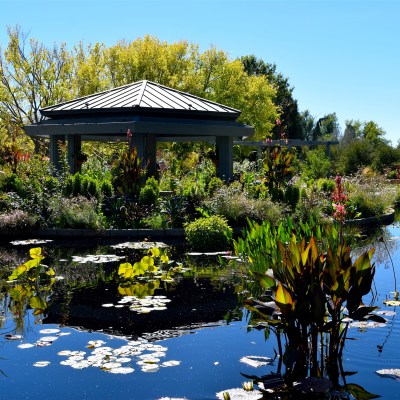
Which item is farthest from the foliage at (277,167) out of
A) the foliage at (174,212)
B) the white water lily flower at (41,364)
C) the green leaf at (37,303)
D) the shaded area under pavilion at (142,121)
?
the white water lily flower at (41,364)

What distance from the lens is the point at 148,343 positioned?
233 inches

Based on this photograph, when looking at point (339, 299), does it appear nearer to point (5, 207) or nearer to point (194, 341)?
point (194, 341)

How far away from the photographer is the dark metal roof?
1851cm

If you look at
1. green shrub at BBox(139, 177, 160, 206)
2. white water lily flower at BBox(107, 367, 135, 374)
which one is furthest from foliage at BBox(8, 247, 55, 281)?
green shrub at BBox(139, 177, 160, 206)

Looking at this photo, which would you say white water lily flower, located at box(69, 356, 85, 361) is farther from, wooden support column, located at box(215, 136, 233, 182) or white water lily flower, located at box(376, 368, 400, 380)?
wooden support column, located at box(215, 136, 233, 182)

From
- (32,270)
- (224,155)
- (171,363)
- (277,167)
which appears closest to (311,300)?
(171,363)

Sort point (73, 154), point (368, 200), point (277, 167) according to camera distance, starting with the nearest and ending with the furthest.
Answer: point (277, 167)
point (368, 200)
point (73, 154)

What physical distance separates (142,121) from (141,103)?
1242mm

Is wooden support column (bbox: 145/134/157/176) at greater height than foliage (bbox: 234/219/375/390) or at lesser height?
greater

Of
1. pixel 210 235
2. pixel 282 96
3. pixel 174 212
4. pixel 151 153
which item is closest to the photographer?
pixel 210 235

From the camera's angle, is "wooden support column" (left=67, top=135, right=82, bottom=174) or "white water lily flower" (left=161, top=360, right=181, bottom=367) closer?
"white water lily flower" (left=161, top=360, right=181, bottom=367)

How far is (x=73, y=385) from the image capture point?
4.85 m

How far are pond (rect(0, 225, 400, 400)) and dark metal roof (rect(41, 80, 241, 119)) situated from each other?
10181mm

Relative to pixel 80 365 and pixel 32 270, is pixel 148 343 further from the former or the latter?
pixel 32 270
